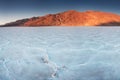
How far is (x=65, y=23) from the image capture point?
4944 centimetres

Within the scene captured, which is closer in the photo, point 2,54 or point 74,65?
point 74,65

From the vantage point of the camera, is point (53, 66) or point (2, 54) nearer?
point (53, 66)

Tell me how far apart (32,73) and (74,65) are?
1039 millimetres

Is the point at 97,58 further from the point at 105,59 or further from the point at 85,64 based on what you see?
the point at 85,64

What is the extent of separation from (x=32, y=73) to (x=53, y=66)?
64 centimetres

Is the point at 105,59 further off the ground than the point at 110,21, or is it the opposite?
the point at 105,59

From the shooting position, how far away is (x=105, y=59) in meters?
6.58

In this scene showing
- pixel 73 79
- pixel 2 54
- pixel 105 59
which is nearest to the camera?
pixel 73 79

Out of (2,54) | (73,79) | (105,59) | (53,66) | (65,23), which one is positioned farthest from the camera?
(65,23)

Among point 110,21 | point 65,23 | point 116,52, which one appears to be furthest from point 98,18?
point 116,52

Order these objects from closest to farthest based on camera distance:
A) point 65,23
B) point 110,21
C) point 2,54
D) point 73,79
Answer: point 73,79, point 2,54, point 65,23, point 110,21

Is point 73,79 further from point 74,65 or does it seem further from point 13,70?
point 13,70

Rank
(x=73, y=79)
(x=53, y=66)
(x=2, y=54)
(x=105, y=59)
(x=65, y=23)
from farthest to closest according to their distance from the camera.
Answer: (x=65, y=23) → (x=2, y=54) → (x=105, y=59) → (x=53, y=66) → (x=73, y=79)

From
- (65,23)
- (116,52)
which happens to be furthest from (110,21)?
(116,52)
